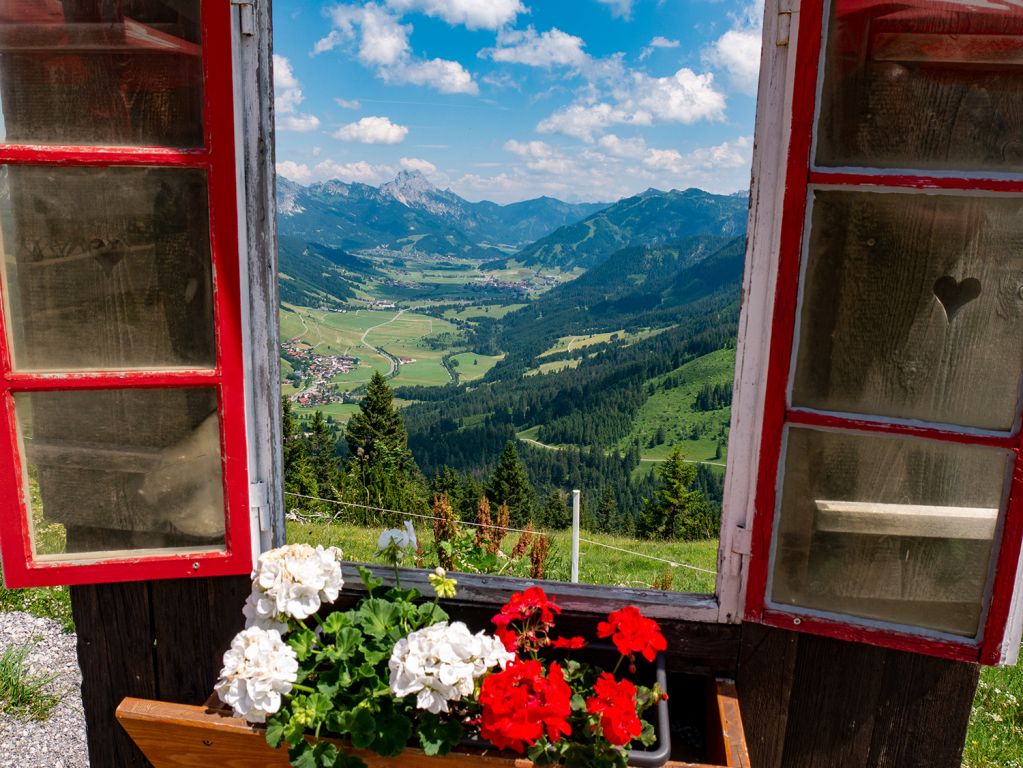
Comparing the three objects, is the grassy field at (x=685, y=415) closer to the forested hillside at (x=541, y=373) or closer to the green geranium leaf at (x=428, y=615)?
the forested hillside at (x=541, y=373)

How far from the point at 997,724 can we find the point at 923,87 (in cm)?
278

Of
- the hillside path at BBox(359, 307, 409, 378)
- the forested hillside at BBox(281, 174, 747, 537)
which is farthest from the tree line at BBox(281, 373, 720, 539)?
the hillside path at BBox(359, 307, 409, 378)

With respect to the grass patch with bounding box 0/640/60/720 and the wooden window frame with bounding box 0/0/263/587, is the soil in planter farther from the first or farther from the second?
the grass patch with bounding box 0/640/60/720

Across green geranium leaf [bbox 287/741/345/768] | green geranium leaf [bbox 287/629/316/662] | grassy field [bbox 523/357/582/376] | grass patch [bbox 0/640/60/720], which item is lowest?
grassy field [bbox 523/357/582/376]

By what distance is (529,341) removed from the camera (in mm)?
119250

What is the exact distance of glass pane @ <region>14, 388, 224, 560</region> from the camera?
159 centimetres

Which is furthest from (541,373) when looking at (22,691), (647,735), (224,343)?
(647,735)

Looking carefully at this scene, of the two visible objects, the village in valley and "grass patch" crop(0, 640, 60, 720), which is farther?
the village in valley

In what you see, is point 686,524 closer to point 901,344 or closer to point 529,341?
point 901,344

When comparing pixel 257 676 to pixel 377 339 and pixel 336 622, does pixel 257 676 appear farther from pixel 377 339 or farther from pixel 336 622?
pixel 377 339

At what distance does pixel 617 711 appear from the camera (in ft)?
3.89

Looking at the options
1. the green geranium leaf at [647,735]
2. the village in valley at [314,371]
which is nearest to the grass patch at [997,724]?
the green geranium leaf at [647,735]

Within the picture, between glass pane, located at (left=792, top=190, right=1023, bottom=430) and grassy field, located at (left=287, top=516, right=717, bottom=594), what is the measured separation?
3.18 m

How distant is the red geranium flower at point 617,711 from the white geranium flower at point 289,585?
1.83ft
